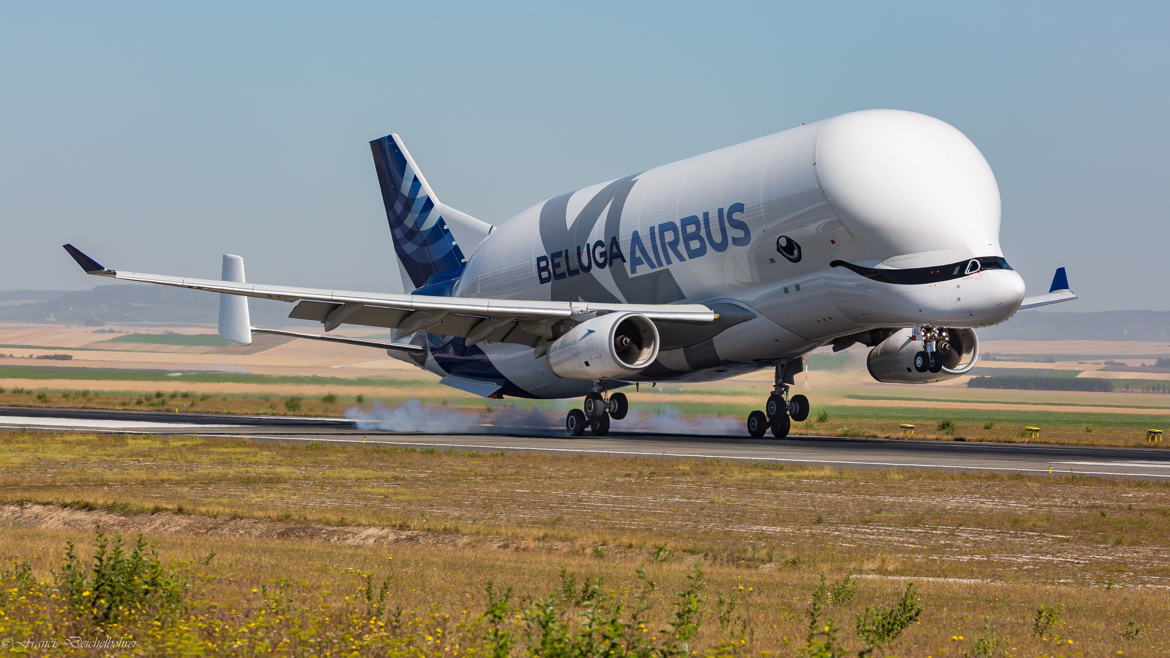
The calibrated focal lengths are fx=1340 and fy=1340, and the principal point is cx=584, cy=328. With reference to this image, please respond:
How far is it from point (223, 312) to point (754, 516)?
29.1 m

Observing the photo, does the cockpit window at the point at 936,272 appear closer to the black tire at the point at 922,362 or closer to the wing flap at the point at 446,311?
the black tire at the point at 922,362

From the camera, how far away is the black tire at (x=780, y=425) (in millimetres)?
38281

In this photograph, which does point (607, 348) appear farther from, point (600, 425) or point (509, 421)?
point (509, 421)

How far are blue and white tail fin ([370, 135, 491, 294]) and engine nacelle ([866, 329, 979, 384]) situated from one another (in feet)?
50.3

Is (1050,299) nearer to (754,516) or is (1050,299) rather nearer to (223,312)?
(754,516)

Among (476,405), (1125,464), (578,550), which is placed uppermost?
(476,405)

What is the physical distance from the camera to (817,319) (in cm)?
3384

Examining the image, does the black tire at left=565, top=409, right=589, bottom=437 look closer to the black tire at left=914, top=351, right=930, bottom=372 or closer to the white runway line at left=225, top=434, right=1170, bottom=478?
the white runway line at left=225, top=434, right=1170, bottom=478

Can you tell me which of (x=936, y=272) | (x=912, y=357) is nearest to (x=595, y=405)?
(x=912, y=357)

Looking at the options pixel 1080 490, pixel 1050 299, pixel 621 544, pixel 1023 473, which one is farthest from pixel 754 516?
pixel 1050 299

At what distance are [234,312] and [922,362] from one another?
22750 mm

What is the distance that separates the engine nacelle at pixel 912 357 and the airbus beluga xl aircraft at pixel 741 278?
5 cm

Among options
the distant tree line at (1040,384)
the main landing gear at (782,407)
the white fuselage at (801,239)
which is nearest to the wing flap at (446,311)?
the white fuselage at (801,239)

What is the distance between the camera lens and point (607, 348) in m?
34.1
